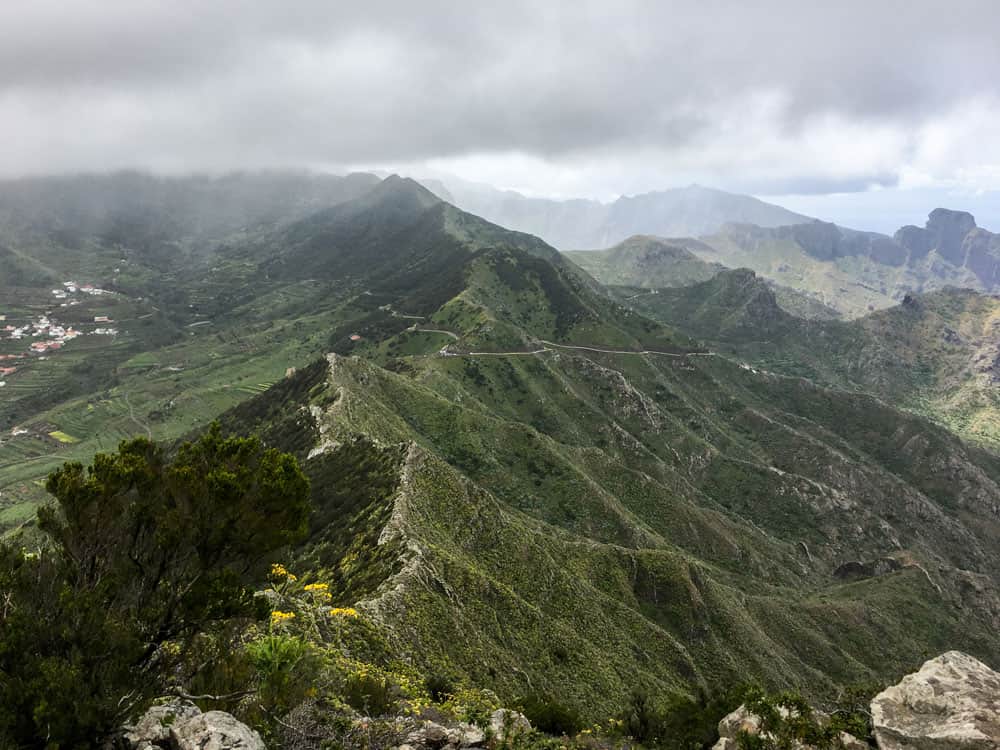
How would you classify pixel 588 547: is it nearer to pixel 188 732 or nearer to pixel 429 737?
pixel 429 737

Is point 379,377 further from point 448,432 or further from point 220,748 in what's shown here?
point 220,748

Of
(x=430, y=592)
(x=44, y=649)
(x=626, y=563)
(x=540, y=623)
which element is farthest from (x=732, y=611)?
(x=44, y=649)

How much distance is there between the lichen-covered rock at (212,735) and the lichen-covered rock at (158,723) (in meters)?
0.25

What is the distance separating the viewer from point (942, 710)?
25.7 m

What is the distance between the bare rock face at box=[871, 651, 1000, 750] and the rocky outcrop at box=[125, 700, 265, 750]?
2838 centimetres

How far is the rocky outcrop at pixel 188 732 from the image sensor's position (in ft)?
54.3

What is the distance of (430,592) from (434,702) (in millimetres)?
18664

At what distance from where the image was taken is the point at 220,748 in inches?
655

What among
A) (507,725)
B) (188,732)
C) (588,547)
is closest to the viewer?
(188,732)

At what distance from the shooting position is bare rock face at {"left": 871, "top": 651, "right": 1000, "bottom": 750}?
907 inches

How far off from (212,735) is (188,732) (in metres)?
0.78

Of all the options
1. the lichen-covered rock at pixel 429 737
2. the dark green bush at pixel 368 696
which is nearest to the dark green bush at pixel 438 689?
the dark green bush at pixel 368 696

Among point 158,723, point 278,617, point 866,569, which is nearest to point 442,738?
point 158,723

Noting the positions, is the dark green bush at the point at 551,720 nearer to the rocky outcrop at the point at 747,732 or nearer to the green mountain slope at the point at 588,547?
the rocky outcrop at the point at 747,732
